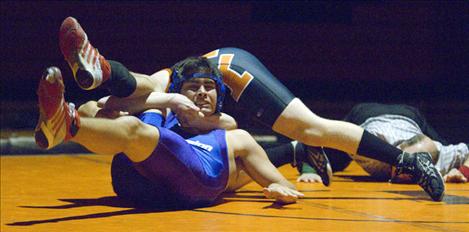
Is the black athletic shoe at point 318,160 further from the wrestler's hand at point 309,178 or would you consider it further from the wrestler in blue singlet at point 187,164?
the wrestler in blue singlet at point 187,164

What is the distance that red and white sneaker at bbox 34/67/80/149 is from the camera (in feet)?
9.18

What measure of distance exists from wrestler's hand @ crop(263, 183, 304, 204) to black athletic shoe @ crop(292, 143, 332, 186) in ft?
Result: 1.61

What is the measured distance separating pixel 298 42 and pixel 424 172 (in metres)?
5.55

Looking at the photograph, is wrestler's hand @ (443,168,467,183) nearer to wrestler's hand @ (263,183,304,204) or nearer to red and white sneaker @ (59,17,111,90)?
wrestler's hand @ (263,183,304,204)

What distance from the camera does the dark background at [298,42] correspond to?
28.6 ft

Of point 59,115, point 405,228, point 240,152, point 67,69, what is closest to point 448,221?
point 405,228

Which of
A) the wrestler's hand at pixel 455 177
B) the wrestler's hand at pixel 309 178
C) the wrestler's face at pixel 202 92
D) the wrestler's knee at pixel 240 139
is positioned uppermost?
the wrestler's face at pixel 202 92

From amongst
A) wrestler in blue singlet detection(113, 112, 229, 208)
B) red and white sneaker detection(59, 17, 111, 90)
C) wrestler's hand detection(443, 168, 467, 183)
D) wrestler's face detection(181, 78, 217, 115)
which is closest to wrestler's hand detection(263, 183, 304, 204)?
wrestler in blue singlet detection(113, 112, 229, 208)

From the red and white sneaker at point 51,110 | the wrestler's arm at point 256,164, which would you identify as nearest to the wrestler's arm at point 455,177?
the wrestler's arm at point 256,164

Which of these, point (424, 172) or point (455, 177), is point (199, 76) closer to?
point (424, 172)

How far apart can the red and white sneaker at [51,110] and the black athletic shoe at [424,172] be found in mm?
1607

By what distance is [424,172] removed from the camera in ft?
12.9

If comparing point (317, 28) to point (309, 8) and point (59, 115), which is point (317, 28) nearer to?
point (309, 8)

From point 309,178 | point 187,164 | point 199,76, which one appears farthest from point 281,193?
point 309,178
